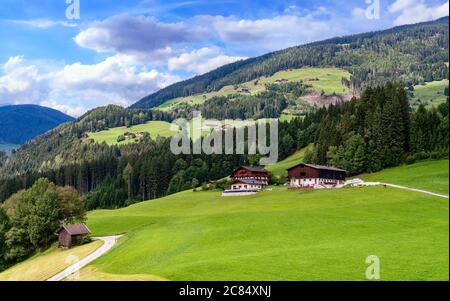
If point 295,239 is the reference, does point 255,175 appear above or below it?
above

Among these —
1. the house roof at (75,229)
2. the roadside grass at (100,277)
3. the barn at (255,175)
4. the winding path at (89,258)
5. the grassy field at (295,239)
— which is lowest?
the winding path at (89,258)

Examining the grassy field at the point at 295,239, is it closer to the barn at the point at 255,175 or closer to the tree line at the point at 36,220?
the tree line at the point at 36,220

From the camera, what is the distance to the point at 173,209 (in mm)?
108188

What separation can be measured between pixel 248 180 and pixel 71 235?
54.8 meters

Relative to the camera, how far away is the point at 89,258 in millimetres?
69688

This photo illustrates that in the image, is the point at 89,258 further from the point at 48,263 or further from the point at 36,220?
the point at 36,220

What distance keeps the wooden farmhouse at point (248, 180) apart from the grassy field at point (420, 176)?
26.7 m

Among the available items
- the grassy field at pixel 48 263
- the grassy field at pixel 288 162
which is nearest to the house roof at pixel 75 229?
the grassy field at pixel 48 263

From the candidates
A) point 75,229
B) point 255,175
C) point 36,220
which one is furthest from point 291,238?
point 255,175

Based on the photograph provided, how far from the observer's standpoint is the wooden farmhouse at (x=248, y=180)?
126750mm

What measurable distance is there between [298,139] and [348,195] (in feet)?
360

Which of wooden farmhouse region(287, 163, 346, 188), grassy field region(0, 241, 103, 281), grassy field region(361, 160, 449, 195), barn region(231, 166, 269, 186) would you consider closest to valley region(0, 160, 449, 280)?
grassy field region(361, 160, 449, 195)
